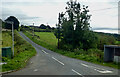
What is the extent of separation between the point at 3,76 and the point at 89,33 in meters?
31.7

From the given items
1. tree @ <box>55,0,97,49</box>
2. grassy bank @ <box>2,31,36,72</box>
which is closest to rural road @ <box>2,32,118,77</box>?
grassy bank @ <box>2,31,36,72</box>

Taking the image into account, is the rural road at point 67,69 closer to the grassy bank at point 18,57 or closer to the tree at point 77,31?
the grassy bank at point 18,57

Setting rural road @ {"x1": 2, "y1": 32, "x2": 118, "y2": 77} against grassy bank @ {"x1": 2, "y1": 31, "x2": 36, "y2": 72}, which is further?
grassy bank @ {"x1": 2, "y1": 31, "x2": 36, "y2": 72}

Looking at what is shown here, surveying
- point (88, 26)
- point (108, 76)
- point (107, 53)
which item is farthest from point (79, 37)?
point (108, 76)

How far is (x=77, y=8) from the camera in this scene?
138 feet

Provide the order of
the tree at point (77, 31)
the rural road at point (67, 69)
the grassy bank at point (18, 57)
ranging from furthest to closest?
the tree at point (77, 31), the grassy bank at point (18, 57), the rural road at point (67, 69)

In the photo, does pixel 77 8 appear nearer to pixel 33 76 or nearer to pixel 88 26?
pixel 88 26

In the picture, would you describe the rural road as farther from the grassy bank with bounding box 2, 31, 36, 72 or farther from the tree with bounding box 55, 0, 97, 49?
the tree with bounding box 55, 0, 97, 49

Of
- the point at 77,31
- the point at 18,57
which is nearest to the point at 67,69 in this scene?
the point at 18,57

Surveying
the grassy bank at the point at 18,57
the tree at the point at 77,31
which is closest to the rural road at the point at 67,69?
the grassy bank at the point at 18,57

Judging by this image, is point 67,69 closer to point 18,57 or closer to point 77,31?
point 18,57

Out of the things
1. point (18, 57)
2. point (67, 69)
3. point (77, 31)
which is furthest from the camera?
point (77, 31)

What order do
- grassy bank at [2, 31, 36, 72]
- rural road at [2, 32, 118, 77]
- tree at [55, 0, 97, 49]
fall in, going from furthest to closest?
tree at [55, 0, 97, 49] → grassy bank at [2, 31, 36, 72] → rural road at [2, 32, 118, 77]

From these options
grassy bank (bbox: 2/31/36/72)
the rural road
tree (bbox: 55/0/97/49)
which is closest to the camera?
the rural road
